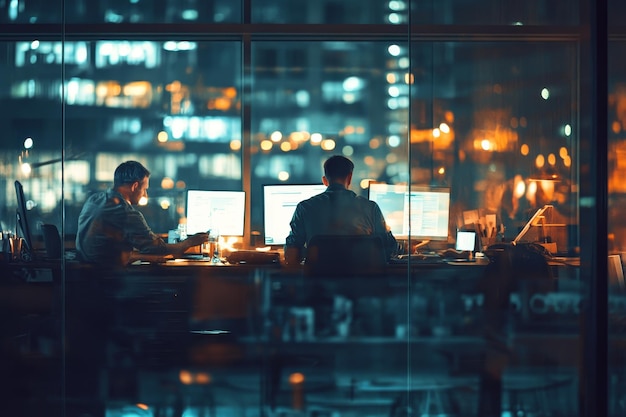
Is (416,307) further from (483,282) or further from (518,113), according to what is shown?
(518,113)

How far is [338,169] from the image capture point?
13.2ft

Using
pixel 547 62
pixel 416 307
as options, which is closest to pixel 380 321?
pixel 416 307

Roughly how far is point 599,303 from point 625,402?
1.90 ft

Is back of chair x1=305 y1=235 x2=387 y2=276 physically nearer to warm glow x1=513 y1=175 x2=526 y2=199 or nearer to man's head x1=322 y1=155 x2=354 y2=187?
man's head x1=322 y1=155 x2=354 y2=187

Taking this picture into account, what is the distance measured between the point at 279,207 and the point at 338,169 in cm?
36

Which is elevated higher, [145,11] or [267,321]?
[145,11]

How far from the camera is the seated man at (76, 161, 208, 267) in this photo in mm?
4004

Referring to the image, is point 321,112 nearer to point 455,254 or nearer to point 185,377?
point 455,254

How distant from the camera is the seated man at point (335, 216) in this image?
402 centimetres

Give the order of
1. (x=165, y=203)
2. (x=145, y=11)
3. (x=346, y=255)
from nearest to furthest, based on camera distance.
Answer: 1. (x=165, y=203)
2. (x=145, y=11)
3. (x=346, y=255)

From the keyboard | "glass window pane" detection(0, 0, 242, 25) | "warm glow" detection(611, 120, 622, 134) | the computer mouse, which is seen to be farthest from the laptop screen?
"glass window pane" detection(0, 0, 242, 25)

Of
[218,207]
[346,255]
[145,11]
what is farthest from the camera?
[346,255]

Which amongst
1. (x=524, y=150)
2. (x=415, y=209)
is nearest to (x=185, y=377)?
(x=415, y=209)

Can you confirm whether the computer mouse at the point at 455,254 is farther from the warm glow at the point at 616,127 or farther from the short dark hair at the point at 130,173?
the short dark hair at the point at 130,173
